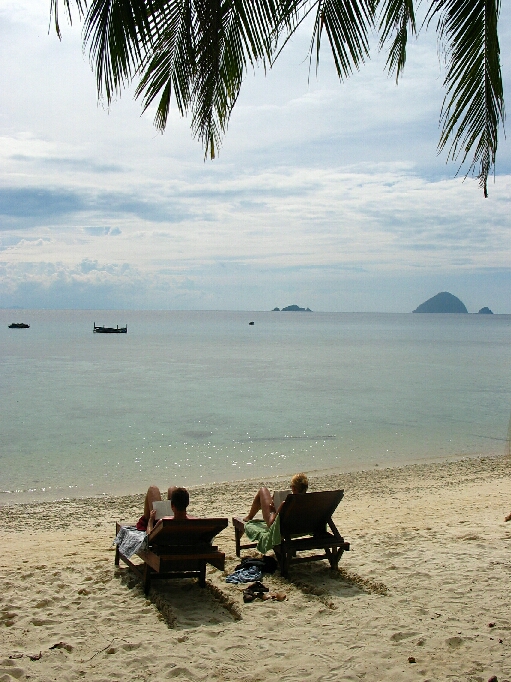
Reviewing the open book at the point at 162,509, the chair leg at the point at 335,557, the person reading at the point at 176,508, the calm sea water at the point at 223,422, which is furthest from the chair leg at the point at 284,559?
the calm sea water at the point at 223,422

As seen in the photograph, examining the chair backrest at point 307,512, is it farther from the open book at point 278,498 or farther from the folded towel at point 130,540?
the folded towel at point 130,540

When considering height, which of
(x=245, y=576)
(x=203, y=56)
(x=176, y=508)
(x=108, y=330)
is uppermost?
(x=203, y=56)

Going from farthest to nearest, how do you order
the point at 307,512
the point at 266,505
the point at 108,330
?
the point at 108,330 → the point at 266,505 → the point at 307,512

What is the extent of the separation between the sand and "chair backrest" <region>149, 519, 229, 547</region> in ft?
1.46

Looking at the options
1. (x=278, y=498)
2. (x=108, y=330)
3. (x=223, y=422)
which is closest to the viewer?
(x=278, y=498)

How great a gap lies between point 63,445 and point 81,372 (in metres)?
26.4

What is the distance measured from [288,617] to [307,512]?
1120mm

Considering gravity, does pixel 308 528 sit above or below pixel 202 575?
above

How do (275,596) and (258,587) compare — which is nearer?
(275,596)

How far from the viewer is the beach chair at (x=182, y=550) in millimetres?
5023

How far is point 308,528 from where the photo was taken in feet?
19.1

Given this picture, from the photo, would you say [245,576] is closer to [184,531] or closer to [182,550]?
[182,550]

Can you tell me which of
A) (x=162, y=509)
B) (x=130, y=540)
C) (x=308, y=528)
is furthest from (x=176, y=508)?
(x=308, y=528)

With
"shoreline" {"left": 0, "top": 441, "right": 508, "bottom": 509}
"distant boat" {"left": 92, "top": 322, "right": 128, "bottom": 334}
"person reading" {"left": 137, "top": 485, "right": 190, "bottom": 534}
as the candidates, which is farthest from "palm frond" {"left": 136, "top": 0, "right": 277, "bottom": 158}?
"distant boat" {"left": 92, "top": 322, "right": 128, "bottom": 334}
